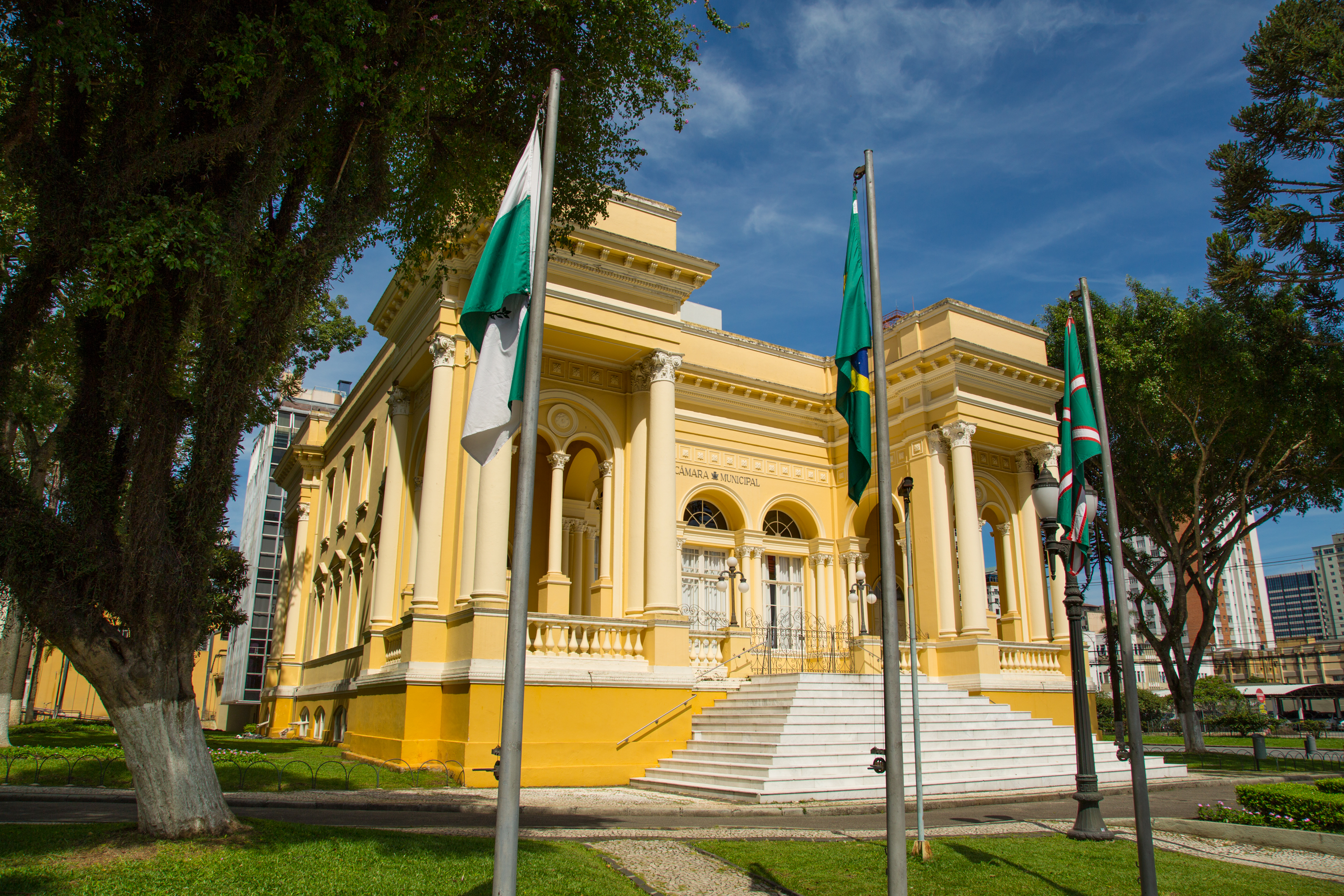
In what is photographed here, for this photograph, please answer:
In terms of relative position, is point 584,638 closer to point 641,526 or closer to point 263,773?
point 641,526

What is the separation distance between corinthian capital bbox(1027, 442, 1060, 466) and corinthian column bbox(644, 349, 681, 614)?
11300mm

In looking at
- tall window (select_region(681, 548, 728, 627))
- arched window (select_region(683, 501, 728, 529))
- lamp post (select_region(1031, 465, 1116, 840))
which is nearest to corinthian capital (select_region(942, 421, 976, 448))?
arched window (select_region(683, 501, 728, 529))

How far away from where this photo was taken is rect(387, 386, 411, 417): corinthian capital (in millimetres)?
19781

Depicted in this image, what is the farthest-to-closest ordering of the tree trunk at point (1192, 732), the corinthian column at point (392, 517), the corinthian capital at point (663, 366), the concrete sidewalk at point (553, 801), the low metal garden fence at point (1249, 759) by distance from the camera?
1. the tree trunk at point (1192, 732)
2. the low metal garden fence at point (1249, 759)
3. the corinthian column at point (392, 517)
4. the corinthian capital at point (663, 366)
5. the concrete sidewalk at point (553, 801)

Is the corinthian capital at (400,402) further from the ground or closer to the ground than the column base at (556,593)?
further from the ground

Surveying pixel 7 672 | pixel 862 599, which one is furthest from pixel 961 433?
pixel 7 672

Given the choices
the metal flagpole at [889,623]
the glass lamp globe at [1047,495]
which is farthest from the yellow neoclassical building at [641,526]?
the metal flagpole at [889,623]

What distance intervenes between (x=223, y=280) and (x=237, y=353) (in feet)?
2.13

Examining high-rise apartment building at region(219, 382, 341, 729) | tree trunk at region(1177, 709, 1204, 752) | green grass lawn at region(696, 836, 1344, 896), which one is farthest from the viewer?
high-rise apartment building at region(219, 382, 341, 729)

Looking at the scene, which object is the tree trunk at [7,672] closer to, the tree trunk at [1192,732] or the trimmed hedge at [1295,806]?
the trimmed hedge at [1295,806]

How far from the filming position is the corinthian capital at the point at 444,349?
54.2 feet

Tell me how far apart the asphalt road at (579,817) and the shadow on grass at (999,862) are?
184 centimetres

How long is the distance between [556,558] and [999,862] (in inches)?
422

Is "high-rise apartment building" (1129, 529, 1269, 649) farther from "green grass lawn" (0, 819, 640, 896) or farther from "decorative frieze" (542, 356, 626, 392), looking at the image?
"green grass lawn" (0, 819, 640, 896)
